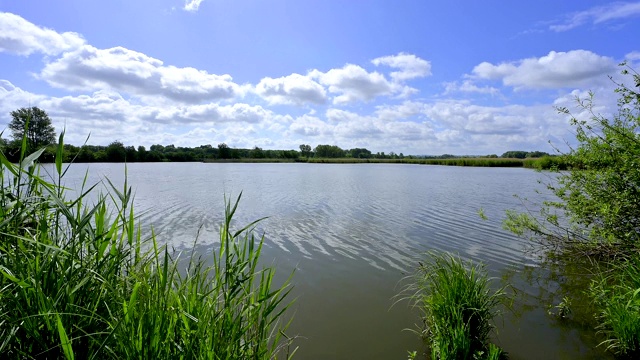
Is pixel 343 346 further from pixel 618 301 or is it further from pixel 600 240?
pixel 600 240

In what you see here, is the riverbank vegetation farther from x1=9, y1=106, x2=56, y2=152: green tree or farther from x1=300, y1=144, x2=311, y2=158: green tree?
x1=300, y1=144, x2=311, y2=158: green tree

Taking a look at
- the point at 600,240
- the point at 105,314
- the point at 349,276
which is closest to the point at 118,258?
the point at 105,314

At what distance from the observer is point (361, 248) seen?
8.93 metres

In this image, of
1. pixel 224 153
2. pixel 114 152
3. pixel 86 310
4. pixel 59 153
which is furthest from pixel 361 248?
pixel 224 153

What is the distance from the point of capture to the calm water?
4.54m

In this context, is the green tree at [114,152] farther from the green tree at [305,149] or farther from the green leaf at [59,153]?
the green leaf at [59,153]

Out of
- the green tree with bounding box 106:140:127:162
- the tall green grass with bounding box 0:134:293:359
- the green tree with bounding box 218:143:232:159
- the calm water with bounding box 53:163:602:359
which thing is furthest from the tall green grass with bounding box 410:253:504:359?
the green tree with bounding box 218:143:232:159

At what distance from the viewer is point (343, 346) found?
14.5ft

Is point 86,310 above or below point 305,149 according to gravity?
below

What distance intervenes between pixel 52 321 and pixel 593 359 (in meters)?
5.77

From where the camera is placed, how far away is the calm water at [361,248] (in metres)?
4.54

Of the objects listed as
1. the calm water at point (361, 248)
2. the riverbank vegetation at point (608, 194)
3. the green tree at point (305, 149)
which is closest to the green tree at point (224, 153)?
the green tree at point (305, 149)

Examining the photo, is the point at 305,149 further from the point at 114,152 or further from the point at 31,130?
the point at 31,130

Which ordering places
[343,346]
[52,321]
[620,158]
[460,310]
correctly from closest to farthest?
[52,321] < [460,310] < [343,346] < [620,158]
